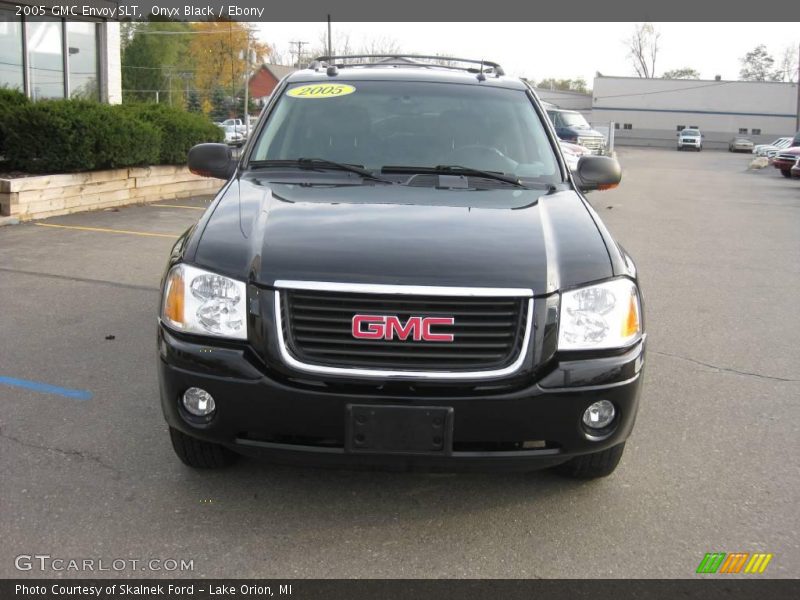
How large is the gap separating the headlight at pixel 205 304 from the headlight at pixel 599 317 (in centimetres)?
118

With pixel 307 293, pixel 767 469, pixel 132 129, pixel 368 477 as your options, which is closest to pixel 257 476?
pixel 368 477

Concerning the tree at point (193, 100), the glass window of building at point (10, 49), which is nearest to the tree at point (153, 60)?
the tree at point (193, 100)

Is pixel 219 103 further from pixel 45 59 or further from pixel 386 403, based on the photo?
pixel 386 403

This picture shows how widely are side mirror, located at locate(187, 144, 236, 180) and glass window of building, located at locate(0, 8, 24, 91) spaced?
43.1 feet

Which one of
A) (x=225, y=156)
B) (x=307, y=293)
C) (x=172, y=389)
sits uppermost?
(x=225, y=156)

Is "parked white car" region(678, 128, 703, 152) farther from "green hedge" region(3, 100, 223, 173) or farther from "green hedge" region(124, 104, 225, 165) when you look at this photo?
"green hedge" region(3, 100, 223, 173)

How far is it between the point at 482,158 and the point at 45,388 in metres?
Answer: 2.78

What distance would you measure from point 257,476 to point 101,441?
Result: 2.90 ft

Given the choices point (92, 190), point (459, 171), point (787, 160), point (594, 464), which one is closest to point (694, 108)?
point (787, 160)

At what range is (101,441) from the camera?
3.97 meters

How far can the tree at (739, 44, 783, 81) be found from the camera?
358 feet

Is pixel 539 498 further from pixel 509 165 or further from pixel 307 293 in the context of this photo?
pixel 509 165

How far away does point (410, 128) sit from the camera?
448cm

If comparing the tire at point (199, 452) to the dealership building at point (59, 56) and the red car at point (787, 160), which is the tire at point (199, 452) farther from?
the red car at point (787, 160)
